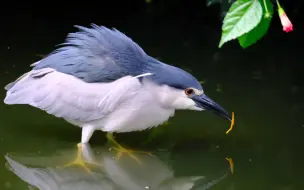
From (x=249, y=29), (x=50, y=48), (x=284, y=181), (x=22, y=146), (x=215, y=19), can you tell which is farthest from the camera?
(x=215, y=19)

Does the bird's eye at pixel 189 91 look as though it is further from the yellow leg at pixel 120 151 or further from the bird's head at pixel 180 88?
the yellow leg at pixel 120 151

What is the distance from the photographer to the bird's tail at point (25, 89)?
2.53 meters

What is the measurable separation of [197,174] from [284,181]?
0.34 metres

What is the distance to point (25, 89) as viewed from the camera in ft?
8.38

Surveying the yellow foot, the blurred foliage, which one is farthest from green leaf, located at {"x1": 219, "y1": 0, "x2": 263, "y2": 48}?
the yellow foot

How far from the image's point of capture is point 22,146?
2.55 m

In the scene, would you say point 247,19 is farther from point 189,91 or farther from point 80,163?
point 80,163

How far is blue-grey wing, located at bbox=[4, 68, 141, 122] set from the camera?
2.41 m

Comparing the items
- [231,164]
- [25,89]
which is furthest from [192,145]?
[25,89]

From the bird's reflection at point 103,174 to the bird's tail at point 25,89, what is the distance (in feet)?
0.81

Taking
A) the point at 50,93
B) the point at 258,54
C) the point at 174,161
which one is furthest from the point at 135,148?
the point at 258,54

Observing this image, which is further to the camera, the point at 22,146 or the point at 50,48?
the point at 50,48

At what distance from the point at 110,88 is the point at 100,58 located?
0.14 metres

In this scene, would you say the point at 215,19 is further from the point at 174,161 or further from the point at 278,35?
the point at 174,161
